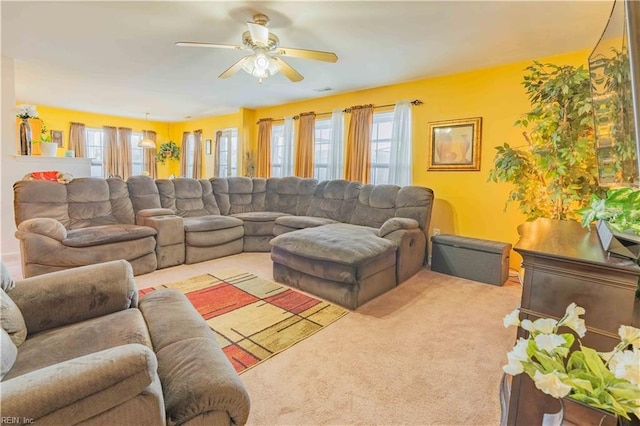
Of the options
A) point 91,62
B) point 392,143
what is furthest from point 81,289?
point 392,143

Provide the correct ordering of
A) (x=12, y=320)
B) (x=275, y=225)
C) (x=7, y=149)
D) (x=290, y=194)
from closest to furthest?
(x=12, y=320) → (x=7, y=149) → (x=275, y=225) → (x=290, y=194)

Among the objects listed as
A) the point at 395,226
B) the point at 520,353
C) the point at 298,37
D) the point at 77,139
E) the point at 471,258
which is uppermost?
the point at 298,37

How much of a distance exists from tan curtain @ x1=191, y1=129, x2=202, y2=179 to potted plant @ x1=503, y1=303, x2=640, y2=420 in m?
8.58

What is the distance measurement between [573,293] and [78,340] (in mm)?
1938

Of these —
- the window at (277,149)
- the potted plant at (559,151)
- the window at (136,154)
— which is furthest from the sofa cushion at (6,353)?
the window at (136,154)

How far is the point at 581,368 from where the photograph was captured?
1.99 ft

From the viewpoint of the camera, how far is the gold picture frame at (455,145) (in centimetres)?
387

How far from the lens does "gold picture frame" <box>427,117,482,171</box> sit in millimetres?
3873

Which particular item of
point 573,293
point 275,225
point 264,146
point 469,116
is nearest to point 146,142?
point 264,146

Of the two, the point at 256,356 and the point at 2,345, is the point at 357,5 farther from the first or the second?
the point at 2,345

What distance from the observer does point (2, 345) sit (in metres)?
1.08

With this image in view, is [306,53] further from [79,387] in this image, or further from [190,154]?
[190,154]


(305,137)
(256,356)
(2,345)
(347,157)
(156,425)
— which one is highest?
(305,137)

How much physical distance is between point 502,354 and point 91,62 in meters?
5.27
